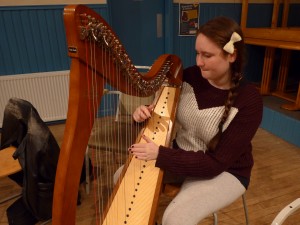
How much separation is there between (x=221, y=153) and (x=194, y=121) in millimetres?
222

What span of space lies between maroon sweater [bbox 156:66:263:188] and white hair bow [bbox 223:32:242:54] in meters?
0.19

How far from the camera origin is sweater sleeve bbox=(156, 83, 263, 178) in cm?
96

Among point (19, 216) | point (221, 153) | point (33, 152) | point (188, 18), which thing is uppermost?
point (188, 18)

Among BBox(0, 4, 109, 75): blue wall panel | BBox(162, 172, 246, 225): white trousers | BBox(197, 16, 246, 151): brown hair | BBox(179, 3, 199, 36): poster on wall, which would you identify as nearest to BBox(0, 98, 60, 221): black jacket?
BBox(162, 172, 246, 225): white trousers

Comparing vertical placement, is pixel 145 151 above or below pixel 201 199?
above

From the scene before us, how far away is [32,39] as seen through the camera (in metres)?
2.72

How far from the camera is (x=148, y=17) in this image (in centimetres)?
324

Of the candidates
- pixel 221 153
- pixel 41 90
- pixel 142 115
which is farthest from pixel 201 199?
pixel 41 90

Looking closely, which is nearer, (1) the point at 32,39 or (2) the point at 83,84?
(2) the point at 83,84

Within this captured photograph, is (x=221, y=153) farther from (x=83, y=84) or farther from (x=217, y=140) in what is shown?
(x=83, y=84)

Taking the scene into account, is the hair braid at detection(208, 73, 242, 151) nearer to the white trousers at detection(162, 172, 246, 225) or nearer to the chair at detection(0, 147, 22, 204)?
the white trousers at detection(162, 172, 246, 225)

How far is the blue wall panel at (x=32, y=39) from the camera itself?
2615 millimetres

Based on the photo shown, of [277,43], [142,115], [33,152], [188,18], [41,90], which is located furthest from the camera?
[188,18]

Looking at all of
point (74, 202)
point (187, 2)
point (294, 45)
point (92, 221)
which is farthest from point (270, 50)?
point (74, 202)
